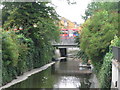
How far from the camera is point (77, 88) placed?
70.8 feet

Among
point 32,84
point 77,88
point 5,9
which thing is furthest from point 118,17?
point 5,9

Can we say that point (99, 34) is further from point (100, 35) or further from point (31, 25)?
point (31, 25)

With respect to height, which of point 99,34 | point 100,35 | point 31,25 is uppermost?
point 31,25

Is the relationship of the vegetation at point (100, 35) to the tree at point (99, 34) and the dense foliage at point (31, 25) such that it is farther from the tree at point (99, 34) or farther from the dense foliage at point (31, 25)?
the dense foliage at point (31, 25)

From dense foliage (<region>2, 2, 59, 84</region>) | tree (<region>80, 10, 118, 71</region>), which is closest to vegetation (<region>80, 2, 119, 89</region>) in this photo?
tree (<region>80, 10, 118, 71</region>)

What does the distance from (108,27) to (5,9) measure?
16061 millimetres

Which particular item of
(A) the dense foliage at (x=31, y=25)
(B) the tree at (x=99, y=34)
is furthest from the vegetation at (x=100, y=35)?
(A) the dense foliage at (x=31, y=25)

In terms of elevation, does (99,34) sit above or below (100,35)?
above

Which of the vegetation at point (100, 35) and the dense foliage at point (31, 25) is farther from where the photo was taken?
the dense foliage at point (31, 25)

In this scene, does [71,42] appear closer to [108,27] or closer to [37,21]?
[37,21]

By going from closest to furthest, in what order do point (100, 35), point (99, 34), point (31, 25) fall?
point (100, 35), point (99, 34), point (31, 25)

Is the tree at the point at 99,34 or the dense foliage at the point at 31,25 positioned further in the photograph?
the dense foliage at the point at 31,25

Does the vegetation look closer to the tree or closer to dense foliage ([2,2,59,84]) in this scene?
the tree

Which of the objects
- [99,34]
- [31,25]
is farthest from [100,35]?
[31,25]
